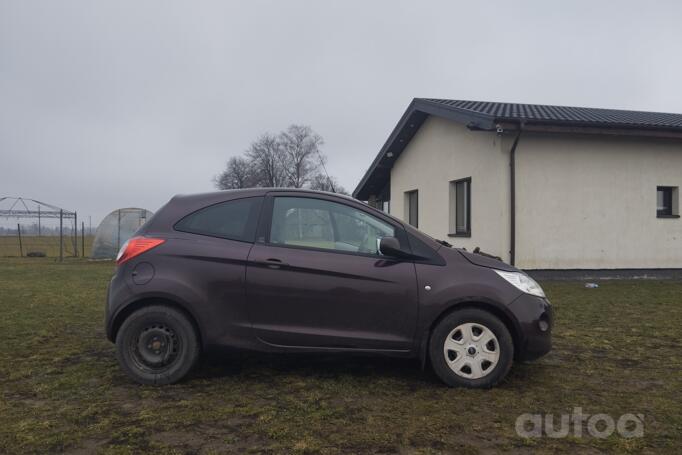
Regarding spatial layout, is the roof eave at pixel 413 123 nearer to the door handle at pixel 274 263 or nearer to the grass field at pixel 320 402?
the grass field at pixel 320 402

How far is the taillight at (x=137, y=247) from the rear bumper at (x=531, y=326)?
2871 millimetres

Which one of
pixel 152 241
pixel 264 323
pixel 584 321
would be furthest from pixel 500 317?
pixel 584 321

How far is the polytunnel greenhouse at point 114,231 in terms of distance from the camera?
2307 centimetres

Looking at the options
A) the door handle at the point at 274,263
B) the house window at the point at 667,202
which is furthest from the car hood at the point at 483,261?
the house window at the point at 667,202

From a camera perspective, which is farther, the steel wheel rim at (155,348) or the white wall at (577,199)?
the white wall at (577,199)

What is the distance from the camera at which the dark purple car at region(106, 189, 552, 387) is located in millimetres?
4070

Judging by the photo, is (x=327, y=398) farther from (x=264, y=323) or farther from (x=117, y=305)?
(x=117, y=305)

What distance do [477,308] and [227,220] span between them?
2139 mm

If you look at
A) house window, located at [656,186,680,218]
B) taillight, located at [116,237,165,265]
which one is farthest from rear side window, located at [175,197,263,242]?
house window, located at [656,186,680,218]

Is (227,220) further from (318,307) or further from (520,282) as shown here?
(520,282)

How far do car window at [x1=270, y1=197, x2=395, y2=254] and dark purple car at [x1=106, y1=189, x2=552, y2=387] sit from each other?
0.28 feet

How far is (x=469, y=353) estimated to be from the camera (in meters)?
4.08

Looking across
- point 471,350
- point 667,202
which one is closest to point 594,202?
point 667,202

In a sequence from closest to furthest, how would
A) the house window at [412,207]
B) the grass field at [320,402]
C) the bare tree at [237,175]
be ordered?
1. the grass field at [320,402]
2. the house window at [412,207]
3. the bare tree at [237,175]
